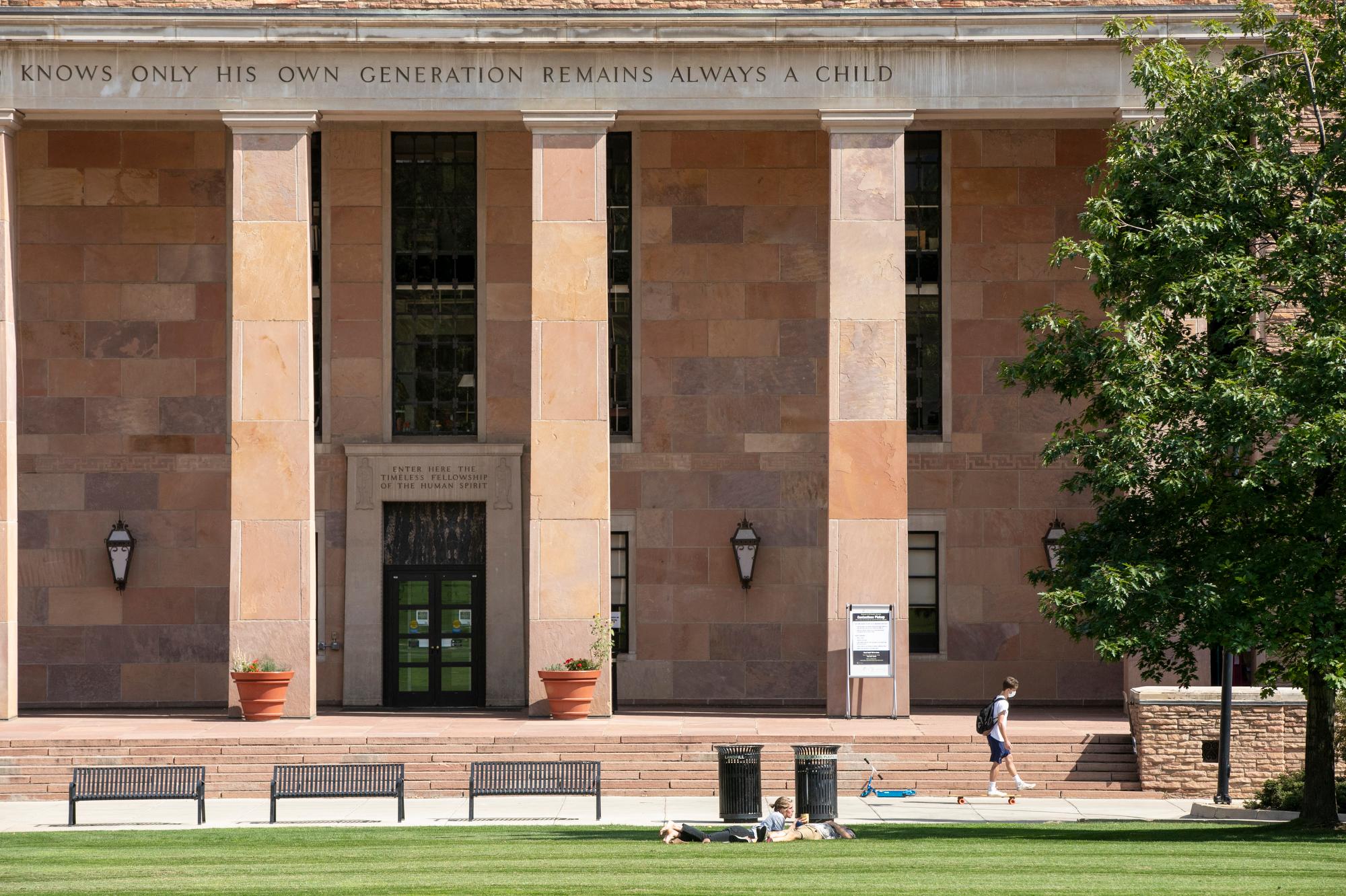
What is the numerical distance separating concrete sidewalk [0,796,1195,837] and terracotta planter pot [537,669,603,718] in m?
2.83

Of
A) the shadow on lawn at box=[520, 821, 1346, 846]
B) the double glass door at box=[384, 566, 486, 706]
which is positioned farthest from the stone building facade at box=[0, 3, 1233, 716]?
the shadow on lawn at box=[520, 821, 1346, 846]

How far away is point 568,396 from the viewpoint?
87.3ft

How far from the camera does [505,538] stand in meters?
30.3

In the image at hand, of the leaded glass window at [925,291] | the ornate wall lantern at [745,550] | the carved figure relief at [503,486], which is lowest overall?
the ornate wall lantern at [745,550]

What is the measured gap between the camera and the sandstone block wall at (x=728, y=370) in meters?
30.4

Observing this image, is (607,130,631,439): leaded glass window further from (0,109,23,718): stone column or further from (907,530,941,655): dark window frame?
(0,109,23,718): stone column

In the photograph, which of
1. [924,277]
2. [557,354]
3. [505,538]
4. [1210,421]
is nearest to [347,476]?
[505,538]

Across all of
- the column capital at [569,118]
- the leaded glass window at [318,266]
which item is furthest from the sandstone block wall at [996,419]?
the leaded glass window at [318,266]

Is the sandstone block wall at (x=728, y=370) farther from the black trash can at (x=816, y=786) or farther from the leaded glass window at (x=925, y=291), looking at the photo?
the black trash can at (x=816, y=786)

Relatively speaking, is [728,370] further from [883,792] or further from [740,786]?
[740,786]

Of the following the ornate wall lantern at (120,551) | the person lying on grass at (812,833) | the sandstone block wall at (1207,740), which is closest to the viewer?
the person lying on grass at (812,833)

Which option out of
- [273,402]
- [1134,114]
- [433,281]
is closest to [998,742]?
[1134,114]

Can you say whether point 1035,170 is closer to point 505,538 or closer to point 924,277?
point 924,277

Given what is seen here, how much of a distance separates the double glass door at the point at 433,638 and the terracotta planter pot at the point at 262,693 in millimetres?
4241
